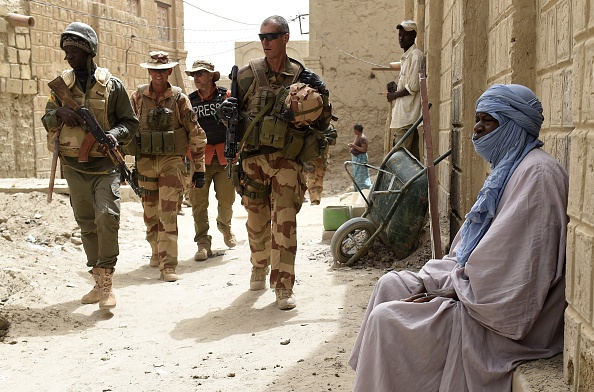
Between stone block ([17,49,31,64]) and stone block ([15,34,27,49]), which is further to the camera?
stone block ([17,49,31,64])

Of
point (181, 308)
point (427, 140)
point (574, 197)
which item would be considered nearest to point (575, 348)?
point (574, 197)

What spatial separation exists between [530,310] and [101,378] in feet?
8.25

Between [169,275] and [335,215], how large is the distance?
2.10 m

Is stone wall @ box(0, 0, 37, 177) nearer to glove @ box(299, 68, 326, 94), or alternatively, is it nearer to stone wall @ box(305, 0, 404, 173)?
stone wall @ box(305, 0, 404, 173)

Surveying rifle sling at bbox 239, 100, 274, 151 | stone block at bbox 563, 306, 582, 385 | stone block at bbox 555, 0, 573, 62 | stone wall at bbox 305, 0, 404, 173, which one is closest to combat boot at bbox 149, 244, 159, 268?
rifle sling at bbox 239, 100, 274, 151

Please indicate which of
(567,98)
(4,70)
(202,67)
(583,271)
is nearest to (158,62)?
(202,67)

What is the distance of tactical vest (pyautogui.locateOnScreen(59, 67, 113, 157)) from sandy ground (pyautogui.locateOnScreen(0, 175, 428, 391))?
123 centimetres

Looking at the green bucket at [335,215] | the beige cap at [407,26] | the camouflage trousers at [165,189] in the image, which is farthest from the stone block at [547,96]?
the green bucket at [335,215]

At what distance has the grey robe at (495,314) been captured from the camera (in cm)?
232

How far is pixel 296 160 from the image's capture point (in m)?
5.20

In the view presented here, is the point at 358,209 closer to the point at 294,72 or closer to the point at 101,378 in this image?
the point at 294,72

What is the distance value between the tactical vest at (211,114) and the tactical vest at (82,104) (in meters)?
2.19

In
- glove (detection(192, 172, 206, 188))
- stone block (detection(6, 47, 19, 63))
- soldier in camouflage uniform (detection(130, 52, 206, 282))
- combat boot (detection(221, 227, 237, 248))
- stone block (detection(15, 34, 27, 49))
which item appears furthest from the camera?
stone block (detection(15, 34, 27, 49))

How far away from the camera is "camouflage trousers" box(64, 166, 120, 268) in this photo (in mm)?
5148
